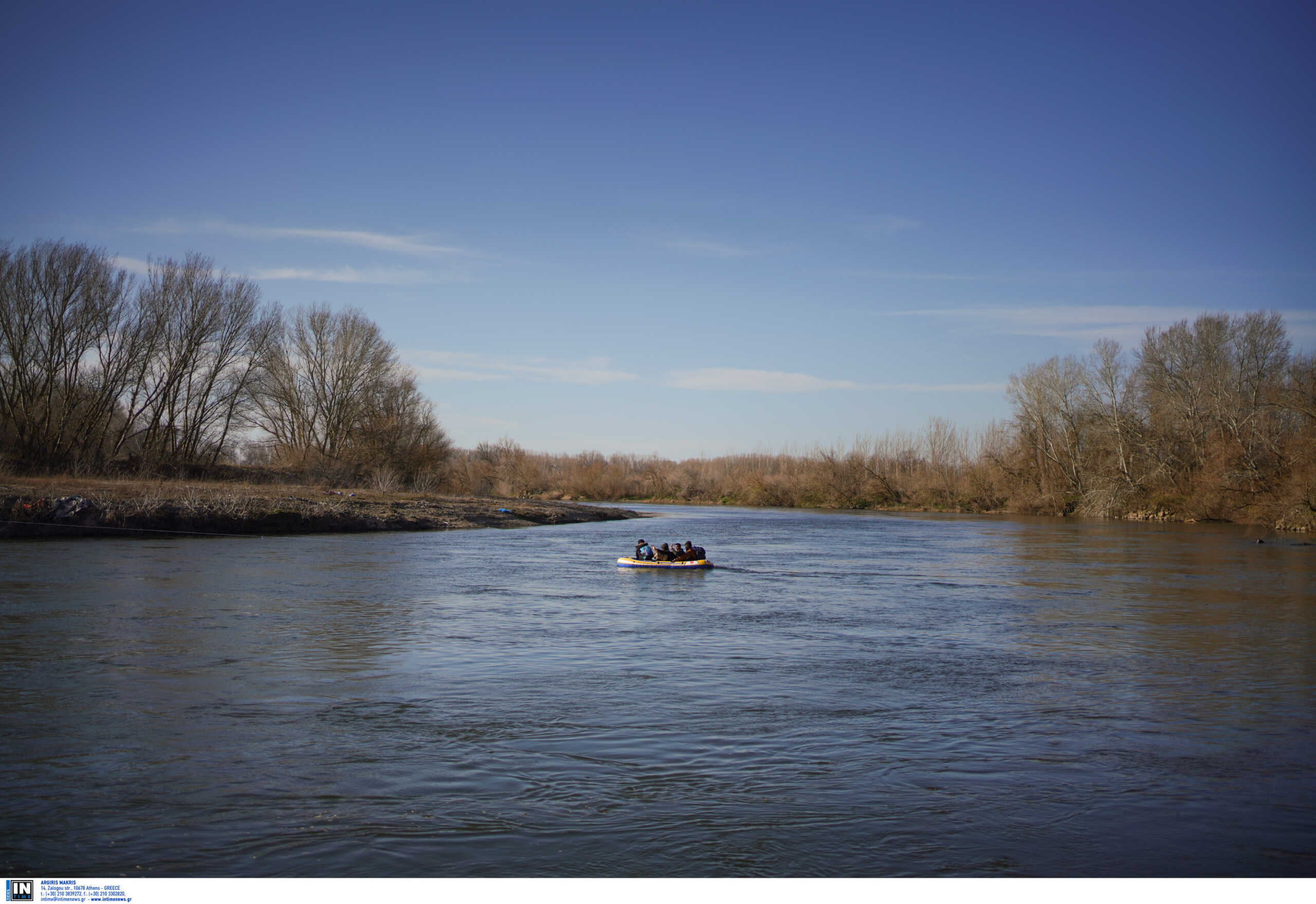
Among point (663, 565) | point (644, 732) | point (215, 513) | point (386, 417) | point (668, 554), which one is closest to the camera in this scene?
point (644, 732)

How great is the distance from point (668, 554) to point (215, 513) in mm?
17845

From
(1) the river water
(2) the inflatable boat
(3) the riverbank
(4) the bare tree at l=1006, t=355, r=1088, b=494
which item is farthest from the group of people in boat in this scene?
(4) the bare tree at l=1006, t=355, r=1088, b=494

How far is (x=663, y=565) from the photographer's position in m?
24.9

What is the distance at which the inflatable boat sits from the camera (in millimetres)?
24938

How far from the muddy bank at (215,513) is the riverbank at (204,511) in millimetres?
32

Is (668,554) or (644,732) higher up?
(668,554)

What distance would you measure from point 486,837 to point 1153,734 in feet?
21.0

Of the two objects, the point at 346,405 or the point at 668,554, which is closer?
the point at 668,554

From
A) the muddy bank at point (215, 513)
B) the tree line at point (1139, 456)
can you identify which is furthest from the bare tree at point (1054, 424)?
the muddy bank at point (215, 513)

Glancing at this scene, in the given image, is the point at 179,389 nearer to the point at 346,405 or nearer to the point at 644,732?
the point at 346,405

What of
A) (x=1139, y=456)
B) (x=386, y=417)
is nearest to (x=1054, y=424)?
(x=1139, y=456)

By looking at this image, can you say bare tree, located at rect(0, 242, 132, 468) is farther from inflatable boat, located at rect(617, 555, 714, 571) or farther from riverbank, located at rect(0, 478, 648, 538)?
inflatable boat, located at rect(617, 555, 714, 571)

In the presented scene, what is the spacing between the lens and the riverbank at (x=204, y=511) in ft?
95.2

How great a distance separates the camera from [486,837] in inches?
232
